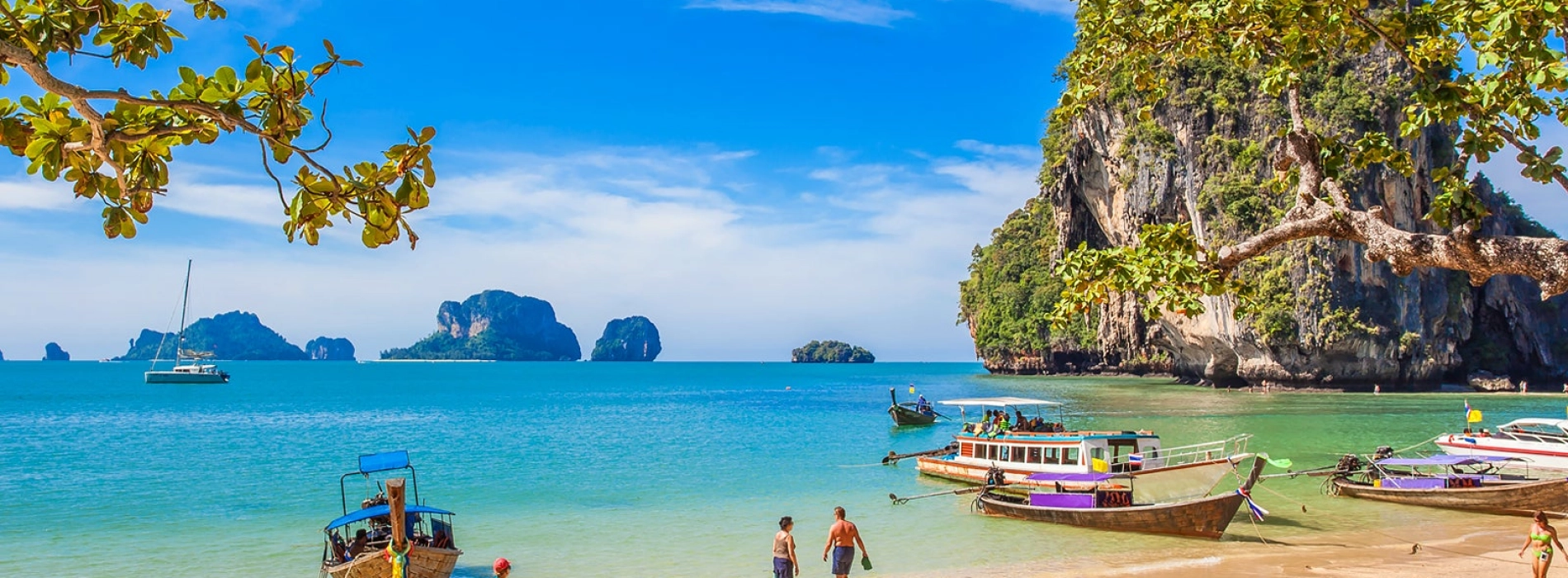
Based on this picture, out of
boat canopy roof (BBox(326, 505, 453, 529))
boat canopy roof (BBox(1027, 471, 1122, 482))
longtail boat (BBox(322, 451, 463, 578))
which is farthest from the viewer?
boat canopy roof (BBox(1027, 471, 1122, 482))

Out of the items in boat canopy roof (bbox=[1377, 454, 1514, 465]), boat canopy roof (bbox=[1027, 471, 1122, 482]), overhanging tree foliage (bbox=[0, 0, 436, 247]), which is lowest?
boat canopy roof (bbox=[1027, 471, 1122, 482])

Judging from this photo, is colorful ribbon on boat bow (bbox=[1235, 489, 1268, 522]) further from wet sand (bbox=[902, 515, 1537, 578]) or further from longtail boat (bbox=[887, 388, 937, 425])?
longtail boat (bbox=[887, 388, 937, 425])

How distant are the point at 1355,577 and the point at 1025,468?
796 cm

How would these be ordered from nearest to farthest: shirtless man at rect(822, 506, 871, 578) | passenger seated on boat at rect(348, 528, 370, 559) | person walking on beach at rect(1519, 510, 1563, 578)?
person walking on beach at rect(1519, 510, 1563, 578) < shirtless man at rect(822, 506, 871, 578) < passenger seated on boat at rect(348, 528, 370, 559)

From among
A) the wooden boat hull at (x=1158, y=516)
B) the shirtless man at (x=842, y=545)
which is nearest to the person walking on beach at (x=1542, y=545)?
the wooden boat hull at (x=1158, y=516)

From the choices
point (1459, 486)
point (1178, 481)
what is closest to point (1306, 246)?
point (1459, 486)

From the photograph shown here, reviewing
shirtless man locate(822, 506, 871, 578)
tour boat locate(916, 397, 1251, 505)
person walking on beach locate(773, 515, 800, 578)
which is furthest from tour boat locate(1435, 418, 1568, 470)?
person walking on beach locate(773, 515, 800, 578)

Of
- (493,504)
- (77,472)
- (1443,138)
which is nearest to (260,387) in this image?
(77,472)

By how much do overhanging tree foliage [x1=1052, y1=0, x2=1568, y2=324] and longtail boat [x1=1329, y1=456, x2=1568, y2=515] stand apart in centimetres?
1375

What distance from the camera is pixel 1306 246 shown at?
151ft

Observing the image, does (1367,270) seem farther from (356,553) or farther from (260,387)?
(260,387)

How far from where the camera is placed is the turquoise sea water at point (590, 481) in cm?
1538

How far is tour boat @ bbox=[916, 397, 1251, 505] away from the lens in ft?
52.6

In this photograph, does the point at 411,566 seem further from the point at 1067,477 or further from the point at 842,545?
the point at 1067,477
